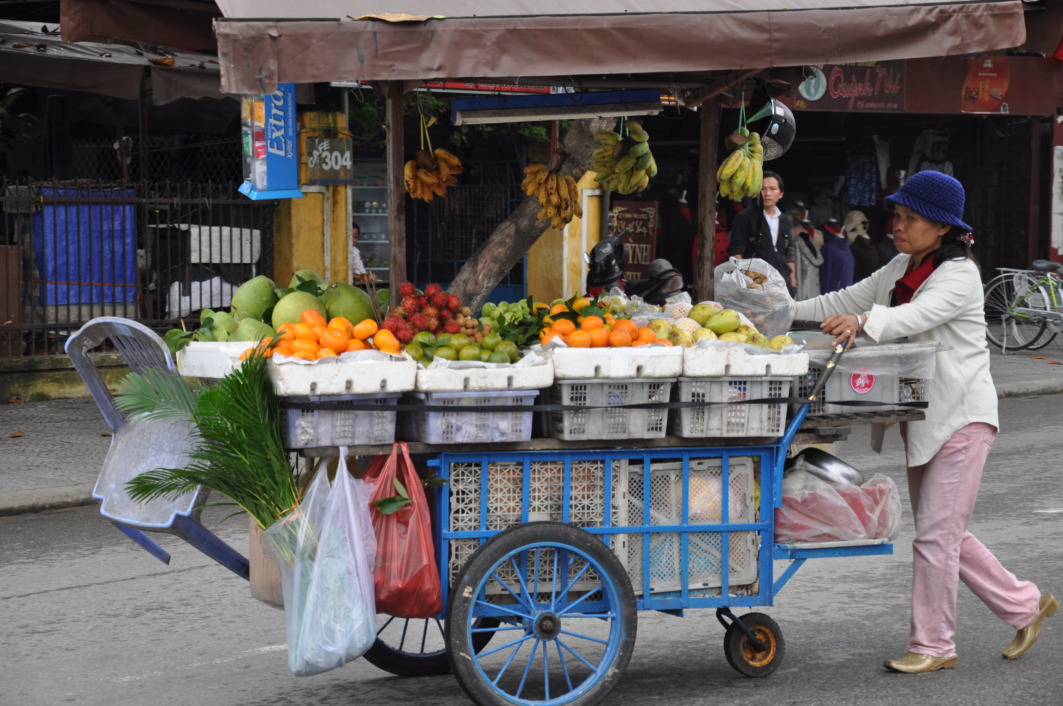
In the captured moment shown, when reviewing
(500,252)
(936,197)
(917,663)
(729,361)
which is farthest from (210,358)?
(500,252)

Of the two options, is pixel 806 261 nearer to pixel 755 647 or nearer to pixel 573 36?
pixel 755 647

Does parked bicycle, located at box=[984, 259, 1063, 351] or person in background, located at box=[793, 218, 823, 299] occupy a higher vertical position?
person in background, located at box=[793, 218, 823, 299]

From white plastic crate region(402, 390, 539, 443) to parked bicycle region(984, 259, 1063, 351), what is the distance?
1176 cm

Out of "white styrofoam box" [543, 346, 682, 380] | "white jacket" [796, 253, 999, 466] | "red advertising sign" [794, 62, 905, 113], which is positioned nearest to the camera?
"white styrofoam box" [543, 346, 682, 380]

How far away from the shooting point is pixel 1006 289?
49.8 feet

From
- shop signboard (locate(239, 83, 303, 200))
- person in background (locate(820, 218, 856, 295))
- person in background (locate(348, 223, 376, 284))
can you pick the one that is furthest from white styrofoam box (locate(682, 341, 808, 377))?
person in background (locate(820, 218, 856, 295))

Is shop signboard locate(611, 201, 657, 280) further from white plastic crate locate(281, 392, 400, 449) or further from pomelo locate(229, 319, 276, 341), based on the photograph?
white plastic crate locate(281, 392, 400, 449)

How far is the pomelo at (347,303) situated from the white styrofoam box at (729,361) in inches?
49.5

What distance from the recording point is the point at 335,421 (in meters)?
3.92

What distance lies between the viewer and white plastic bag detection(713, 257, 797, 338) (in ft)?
16.3

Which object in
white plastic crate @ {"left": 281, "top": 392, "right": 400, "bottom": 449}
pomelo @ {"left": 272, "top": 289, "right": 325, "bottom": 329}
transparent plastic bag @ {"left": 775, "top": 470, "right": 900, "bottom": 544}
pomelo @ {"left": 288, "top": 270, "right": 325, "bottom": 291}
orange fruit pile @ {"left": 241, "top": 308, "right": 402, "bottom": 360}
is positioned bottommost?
transparent plastic bag @ {"left": 775, "top": 470, "right": 900, "bottom": 544}

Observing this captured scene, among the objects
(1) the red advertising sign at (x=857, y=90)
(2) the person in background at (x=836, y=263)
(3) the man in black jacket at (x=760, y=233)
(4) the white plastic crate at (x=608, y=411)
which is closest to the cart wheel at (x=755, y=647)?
(4) the white plastic crate at (x=608, y=411)

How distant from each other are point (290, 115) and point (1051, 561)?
743cm

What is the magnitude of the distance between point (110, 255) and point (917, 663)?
881 cm
